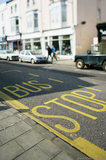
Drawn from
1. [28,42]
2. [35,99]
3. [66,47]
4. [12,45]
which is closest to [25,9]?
[28,42]

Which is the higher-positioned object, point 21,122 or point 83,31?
point 83,31

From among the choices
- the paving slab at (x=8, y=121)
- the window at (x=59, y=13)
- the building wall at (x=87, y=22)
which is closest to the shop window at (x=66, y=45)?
the building wall at (x=87, y=22)

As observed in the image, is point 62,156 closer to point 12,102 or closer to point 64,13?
point 12,102

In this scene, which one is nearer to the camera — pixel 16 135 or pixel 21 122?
pixel 16 135

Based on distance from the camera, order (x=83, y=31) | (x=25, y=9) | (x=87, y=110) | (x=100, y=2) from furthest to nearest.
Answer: (x=25, y=9), (x=100, y=2), (x=83, y=31), (x=87, y=110)

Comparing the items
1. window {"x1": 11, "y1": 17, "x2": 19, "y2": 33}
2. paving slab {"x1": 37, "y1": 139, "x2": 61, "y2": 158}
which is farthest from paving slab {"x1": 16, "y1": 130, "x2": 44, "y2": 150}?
window {"x1": 11, "y1": 17, "x2": 19, "y2": 33}

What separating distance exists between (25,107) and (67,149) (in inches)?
90.8

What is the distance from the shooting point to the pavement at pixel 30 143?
8.52ft

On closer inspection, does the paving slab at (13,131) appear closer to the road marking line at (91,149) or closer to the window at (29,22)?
the road marking line at (91,149)

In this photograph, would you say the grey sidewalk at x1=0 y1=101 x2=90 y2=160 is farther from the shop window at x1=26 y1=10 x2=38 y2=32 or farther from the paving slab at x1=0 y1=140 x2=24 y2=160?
the shop window at x1=26 y1=10 x2=38 y2=32

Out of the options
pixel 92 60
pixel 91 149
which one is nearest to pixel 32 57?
pixel 92 60

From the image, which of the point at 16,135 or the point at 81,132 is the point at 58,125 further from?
the point at 16,135

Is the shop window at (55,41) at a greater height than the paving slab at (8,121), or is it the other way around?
the shop window at (55,41)

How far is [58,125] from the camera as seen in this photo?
3680 mm
